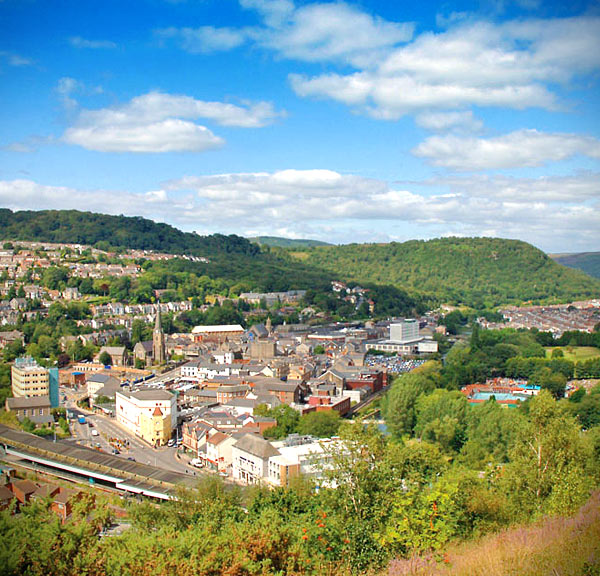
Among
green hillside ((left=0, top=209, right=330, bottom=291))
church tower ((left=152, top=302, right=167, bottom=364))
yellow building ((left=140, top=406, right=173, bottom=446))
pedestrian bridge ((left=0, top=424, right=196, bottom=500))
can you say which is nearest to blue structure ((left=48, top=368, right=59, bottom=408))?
pedestrian bridge ((left=0, top=424, right=196, bottom=500))

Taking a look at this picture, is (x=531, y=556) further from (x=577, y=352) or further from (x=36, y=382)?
(x=577, y=352)

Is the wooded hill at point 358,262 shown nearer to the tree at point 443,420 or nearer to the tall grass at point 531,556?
the tree at point 443,420

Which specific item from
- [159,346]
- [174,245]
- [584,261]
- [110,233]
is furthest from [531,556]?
[584,261]

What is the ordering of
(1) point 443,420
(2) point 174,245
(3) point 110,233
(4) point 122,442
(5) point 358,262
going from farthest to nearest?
(5) point 358,262 → (2) point 174,245 → (3) point 110,233 → (4) point 122,442 → (1) point 443,420

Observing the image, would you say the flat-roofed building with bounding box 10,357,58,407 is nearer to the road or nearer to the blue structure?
the blue structure

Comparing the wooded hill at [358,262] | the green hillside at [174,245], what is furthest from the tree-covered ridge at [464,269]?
the green hillside at [174,245]

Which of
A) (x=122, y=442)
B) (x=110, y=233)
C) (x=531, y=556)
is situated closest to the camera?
(x=531, y=556)

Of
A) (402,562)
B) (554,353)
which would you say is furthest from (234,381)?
(402,562)
